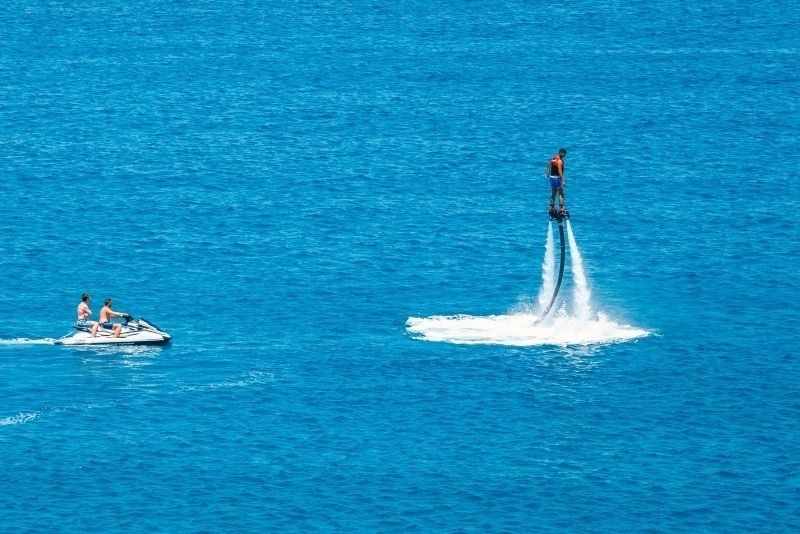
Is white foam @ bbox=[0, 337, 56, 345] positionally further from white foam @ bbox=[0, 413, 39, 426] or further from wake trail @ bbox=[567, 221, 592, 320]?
wake trail @ bbox=[567, 221, 592, 320]

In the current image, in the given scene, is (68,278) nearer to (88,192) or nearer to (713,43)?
(88,192)

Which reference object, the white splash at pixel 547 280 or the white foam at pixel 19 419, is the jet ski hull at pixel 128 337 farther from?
the white splash at pixel 547 280

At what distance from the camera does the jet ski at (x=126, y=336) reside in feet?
354

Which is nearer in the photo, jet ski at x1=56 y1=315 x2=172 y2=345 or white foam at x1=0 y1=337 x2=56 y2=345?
white foam at x1=0 y1=337 x2=56 y2=345

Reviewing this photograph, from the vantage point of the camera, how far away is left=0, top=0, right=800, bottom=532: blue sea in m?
91.2

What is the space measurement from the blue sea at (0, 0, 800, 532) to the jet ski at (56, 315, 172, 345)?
2.03 ft

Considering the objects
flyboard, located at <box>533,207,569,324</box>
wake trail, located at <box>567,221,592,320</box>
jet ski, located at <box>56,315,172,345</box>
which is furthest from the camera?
wake trail, located at <box>567,221,592,320</box>

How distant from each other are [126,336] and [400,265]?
24097 mm

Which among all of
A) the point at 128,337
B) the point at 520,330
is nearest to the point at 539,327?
the point at 520,330

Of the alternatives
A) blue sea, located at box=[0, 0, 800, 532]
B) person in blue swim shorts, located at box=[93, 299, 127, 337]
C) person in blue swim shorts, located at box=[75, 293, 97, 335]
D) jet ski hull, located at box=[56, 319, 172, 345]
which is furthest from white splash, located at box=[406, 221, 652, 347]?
person in blue swim shorts, located at box=[75, 293, 97, 335]

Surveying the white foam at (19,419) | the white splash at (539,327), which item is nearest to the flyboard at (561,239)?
the white splash at (539,327)

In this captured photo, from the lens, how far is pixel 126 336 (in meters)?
108

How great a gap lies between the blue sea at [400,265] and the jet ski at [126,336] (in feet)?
2.03

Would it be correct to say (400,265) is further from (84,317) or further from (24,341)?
(24,341)
